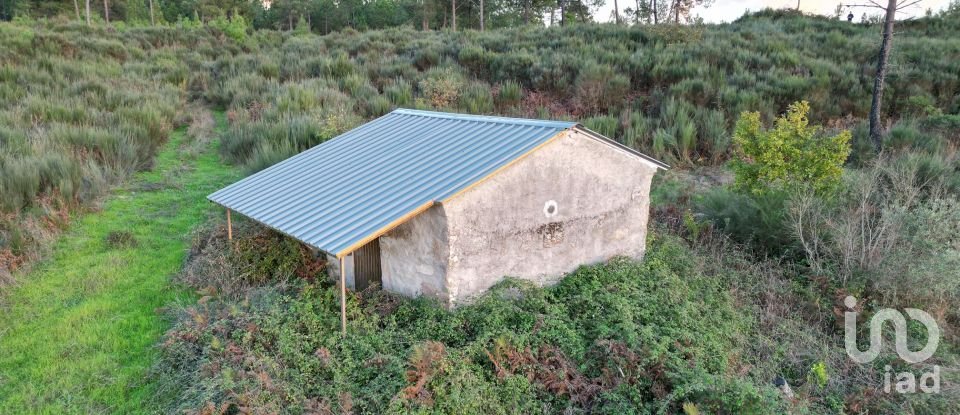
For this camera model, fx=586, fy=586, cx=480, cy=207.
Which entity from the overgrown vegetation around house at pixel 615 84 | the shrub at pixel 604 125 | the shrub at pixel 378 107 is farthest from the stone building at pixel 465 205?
the shrub at pixel 378 107

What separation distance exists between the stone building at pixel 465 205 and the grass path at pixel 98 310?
1783mm

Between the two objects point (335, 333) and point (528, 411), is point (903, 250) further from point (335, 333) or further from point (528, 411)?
point (335, 333)

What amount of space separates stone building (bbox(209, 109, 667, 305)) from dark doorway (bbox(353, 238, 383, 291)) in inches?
0.6

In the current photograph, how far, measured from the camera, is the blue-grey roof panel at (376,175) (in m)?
6.78

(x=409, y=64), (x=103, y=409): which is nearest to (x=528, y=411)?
(x=103, y=409)

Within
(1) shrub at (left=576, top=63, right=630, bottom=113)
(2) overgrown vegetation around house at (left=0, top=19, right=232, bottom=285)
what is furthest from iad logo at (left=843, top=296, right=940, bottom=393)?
(2) overgrown vegetation around house at (left=0, top=19, right=232, bottom=285)

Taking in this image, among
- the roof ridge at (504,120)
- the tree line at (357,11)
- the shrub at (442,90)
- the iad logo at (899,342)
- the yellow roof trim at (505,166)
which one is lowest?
the iad logo at (899,342)

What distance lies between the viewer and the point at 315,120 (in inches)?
587

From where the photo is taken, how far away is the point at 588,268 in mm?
8258

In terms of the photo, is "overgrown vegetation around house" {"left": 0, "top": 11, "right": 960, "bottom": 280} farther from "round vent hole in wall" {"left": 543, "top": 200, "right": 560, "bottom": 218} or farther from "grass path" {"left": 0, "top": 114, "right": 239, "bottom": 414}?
"round vent hole in wall" {"left": 543, "top": 200, "right": 560, "bottom": 218}

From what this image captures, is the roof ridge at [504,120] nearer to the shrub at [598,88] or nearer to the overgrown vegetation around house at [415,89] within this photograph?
the overgrown vegetation around house at [415,89]

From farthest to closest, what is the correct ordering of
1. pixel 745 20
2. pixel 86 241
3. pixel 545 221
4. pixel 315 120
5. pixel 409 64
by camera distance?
1. pixel 745 20
2. pixel 409 64
3. pixel 315 120
4. pixel 86 241
5. pixel 545 221

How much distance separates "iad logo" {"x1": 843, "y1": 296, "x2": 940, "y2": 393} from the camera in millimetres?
6793

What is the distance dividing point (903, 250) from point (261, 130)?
13750 mm
